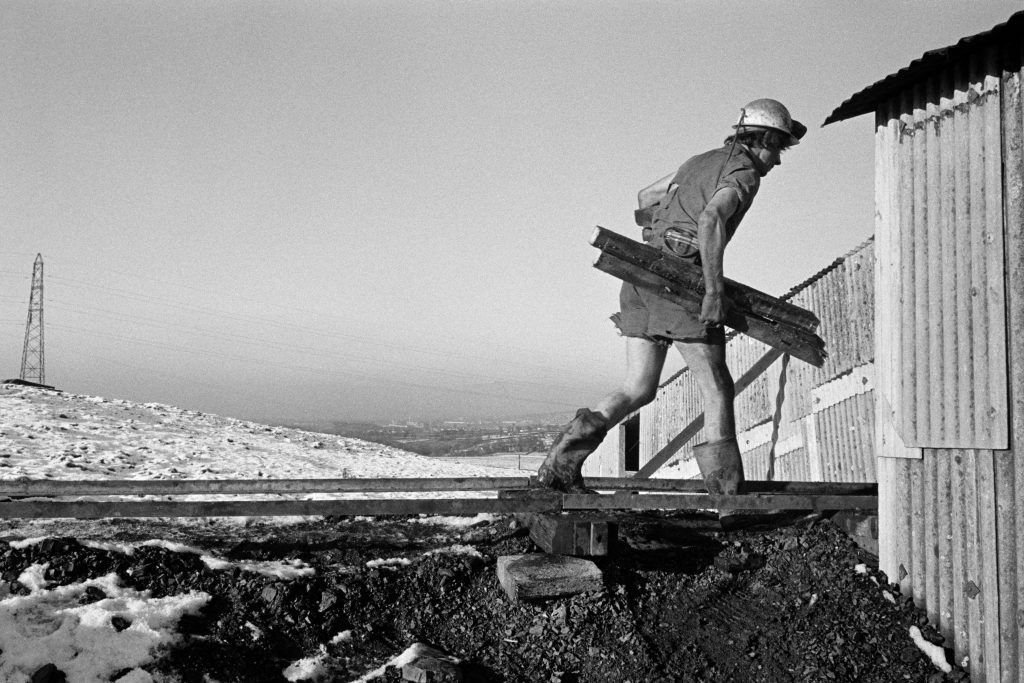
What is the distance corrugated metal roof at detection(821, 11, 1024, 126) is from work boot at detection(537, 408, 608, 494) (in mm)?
2069

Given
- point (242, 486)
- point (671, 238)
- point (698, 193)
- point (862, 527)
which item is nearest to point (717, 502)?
point (862, 527)

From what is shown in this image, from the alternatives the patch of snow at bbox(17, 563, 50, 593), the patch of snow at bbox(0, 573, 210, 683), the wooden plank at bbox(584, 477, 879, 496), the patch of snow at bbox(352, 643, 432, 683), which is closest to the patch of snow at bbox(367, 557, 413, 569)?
the patch of snow at bbox(352, 643, 432, 683)

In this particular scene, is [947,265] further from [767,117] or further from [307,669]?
[307,669]

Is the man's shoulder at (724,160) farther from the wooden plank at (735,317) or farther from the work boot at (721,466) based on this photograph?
the work boot at (721,466)

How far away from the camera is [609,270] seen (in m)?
4.71

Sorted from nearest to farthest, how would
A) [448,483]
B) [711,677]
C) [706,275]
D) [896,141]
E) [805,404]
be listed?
[711,677] < [896,141] < [706,275] < [448,483] < [805,404]

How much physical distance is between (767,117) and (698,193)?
568 millimetres

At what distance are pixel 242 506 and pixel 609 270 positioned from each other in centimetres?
232

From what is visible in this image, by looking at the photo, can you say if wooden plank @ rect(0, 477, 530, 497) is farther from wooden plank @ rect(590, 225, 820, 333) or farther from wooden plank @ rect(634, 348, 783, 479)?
wooden plank @ rect(634, 348, 783, 479)

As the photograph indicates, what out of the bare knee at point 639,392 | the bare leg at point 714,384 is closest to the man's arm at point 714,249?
the bare leg at point 714,384

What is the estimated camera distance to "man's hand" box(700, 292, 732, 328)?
14.8 ft

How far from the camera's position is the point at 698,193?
479cm

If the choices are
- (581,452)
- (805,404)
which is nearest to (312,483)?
(581,452)

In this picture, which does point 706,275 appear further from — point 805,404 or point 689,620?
point 805,404
